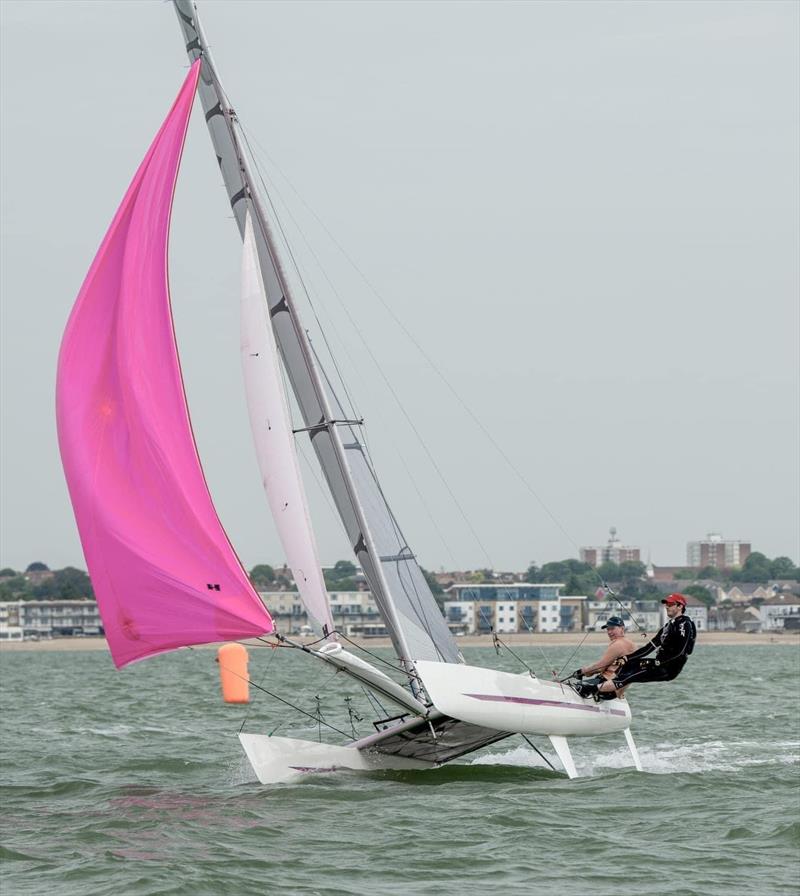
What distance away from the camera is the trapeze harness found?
44.5 feet

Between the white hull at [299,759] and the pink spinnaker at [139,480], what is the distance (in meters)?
1.34

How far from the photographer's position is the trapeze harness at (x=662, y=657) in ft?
44.5

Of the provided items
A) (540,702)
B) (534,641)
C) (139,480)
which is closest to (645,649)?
(540,702)

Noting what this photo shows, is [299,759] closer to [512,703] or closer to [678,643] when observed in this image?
[512,703]

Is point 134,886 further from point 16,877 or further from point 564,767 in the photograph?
point 564,767

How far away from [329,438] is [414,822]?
3588mm

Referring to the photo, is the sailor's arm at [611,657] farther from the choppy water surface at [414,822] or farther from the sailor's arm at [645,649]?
the choppy water surface at [414,822]

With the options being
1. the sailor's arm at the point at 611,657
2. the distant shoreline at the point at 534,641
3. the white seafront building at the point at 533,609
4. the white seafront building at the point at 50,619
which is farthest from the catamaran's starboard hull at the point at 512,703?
the white seafront building at the point at 50,619

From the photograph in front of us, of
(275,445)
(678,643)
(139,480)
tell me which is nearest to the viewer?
(139,480)

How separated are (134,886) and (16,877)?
2.67 feet

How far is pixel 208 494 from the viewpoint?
12.8 meters

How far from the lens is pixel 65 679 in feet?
145

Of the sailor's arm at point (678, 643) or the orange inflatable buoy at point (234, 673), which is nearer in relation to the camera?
the orange inflatable buoy at point (234, 673)

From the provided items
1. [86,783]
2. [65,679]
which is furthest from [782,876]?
[65,679]
